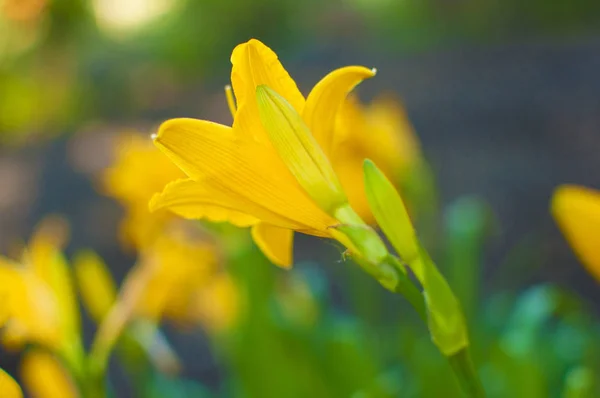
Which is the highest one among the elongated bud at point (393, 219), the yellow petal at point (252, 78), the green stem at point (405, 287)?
the yellow petal at point (252, 78)

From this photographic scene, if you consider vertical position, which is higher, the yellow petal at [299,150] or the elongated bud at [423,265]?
the yellow petal at [299,150]

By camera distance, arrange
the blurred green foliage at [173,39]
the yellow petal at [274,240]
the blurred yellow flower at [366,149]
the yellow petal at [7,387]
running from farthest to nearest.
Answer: the blurred green foliage at [173,39] < the blurred yellow flower at [366,149] < the yellow petal at [274,240] < the yellow petal at [7,387]

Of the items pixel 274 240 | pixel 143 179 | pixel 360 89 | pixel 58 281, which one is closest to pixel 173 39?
pixel 360 89

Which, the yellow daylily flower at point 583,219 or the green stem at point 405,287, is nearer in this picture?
the green stem at point 405,287

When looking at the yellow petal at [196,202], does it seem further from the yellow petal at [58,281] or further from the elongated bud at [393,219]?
the yellow petal at [58,281]

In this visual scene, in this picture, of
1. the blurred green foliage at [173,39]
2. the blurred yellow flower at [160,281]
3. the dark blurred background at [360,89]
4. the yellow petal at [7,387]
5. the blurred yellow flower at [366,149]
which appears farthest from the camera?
the blurred green foliage at [173,39]

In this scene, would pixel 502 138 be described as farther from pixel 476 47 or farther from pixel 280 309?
pixel 280 309

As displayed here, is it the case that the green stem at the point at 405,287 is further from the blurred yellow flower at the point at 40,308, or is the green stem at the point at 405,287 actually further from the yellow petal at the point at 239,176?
the blurred yellow flower at the point at 40,308

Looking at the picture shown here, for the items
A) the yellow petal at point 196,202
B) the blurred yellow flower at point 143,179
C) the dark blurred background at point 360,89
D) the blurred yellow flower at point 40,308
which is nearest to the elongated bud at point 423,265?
the yellow petal at point 196,202
